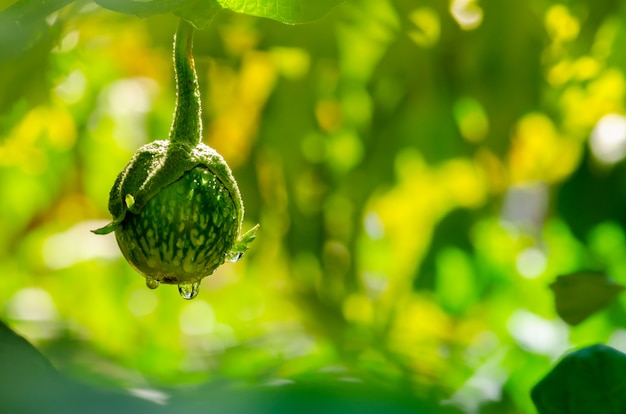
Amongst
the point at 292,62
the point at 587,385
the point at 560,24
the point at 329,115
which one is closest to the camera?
the point at 587,385

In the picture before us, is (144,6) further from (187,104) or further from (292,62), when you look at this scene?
(292,62)

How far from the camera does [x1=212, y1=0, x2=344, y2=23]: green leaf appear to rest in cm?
89

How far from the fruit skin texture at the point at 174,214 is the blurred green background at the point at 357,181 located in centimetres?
89

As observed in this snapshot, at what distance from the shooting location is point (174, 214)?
3.30 feet

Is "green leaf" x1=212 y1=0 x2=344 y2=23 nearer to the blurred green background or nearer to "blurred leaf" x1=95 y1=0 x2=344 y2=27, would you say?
"blurred leaf" x1=95 y1=0 x2=344 y2=27

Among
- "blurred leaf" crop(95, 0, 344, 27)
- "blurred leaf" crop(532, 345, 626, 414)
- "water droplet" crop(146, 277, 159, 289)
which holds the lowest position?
"blurred leaf" crop(532, 345, 626, 414)

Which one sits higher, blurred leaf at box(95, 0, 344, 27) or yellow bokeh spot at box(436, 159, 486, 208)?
yellow bokeh spot at box(436, 159, 486, 208)

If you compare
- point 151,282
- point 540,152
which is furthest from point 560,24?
point 151,282

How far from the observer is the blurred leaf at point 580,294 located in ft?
3.97

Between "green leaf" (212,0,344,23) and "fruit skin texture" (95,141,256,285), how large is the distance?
0.69 ft

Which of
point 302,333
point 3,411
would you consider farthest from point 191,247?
point 302,333

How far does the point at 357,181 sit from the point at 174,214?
1616 mm

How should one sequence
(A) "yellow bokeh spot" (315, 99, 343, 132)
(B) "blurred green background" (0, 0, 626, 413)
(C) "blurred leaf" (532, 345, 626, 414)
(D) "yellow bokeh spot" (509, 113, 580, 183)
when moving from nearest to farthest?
1. (C) "blurred leaf" (532, 345, 626, 414)
2. (B) "blurred green background" (0, 0, 626, 413)
3. (A) "yellow bokeh spot" (315, 99, 343, 132)
4. (D) "yellow bokeh spot" (509, 113, 580, 183)

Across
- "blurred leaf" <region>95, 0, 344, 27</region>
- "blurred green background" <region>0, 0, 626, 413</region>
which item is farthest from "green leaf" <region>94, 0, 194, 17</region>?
"blurred green background" <region>0, 0, 626, 413</region>
